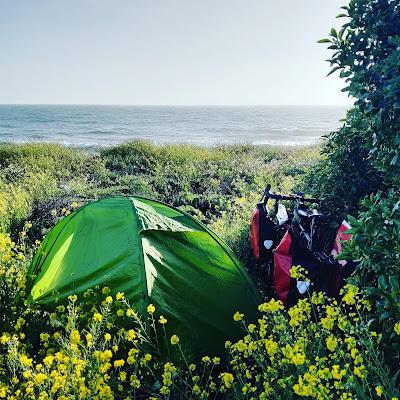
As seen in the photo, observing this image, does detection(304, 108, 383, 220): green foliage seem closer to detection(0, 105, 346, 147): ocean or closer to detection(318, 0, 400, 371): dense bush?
detection(318, 0, 400, 371): dense bush

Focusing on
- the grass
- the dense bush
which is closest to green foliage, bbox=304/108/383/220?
the grass

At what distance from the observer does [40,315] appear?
421cm

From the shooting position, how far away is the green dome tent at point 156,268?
381 cm

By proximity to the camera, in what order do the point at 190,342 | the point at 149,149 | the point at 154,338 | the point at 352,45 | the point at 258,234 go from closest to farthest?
the point at 352,45 → the point at 154,338 → the point at 190,342 → the point at 258,234 → the point at 149,149

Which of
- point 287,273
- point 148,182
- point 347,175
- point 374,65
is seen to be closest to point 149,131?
point 148,182

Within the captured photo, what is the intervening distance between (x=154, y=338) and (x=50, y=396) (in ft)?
3.73

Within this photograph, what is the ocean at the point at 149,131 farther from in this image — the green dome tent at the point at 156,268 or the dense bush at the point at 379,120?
the dense bush at the point at 379,120

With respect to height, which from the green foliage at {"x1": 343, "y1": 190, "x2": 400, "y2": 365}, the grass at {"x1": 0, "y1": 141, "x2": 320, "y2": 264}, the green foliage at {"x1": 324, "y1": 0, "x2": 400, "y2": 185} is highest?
the green foliage at {"x1": 324, "y1": 0, "x2": 400, "y2": 185}

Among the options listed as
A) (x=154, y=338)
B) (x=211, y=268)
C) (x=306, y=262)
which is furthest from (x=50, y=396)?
(x=306, y=262)

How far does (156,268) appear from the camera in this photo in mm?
3924

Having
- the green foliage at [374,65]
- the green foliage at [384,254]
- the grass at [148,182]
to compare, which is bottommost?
the grass at [148,182]

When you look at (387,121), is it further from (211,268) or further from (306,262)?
(211,268)

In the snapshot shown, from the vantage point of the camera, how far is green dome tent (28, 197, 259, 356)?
12.5 ft

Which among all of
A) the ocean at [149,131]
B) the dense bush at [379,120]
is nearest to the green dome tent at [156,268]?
the dense bush at [379,120]
